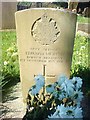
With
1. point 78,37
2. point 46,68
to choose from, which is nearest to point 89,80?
point 46,68

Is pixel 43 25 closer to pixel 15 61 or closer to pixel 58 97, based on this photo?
pixel 58 97

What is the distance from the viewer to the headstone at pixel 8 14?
27.5ft

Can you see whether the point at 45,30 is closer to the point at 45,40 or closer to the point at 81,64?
the point at 45,40

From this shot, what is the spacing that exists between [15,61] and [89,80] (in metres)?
1.02

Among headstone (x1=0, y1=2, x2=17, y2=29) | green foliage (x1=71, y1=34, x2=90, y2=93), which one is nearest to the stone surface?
headstone (x1=0, y1=2, x2=17, y2=29)

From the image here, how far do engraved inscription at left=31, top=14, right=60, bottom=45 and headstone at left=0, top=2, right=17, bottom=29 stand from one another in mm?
5376

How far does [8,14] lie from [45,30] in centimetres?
562

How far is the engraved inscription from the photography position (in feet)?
9.74

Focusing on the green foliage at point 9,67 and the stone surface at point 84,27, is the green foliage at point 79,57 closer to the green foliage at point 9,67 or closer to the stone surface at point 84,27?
the green foliage at point 9,67

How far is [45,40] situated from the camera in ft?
9.89

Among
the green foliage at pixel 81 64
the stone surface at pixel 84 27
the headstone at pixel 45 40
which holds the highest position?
the headstone at pixel 45 40

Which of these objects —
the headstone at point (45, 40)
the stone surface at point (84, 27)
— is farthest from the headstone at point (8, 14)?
the headstone at point (45, 40)

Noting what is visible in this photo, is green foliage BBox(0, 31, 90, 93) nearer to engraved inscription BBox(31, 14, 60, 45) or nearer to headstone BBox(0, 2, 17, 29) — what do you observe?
engraved inscription BBox(31, 14, 60, 45)

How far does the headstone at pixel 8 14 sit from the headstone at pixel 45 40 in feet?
17.5
